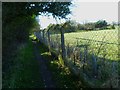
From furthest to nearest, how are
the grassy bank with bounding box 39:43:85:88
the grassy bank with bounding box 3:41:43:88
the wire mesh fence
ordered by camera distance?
the grassy bank with bounding box 3:41:43:88
the grassy bank with bounding box 39:43:85:88
the wire mesh fence

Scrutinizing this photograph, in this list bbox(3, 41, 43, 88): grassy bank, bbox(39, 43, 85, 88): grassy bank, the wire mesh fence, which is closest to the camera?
the wire mesh fence

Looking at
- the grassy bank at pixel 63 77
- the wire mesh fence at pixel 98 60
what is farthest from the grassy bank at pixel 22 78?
the wire mesh fence at pixel 98 60

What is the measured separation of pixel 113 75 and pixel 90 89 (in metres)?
1.06

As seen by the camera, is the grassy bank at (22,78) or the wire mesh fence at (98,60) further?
the grassy bank at (22,78)

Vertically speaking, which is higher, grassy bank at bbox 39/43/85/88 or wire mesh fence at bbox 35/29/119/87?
wire mesh fence at bbox 35/29/119/87

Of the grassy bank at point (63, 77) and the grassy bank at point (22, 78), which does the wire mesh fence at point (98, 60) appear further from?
the grassy bank at point (22, 78)

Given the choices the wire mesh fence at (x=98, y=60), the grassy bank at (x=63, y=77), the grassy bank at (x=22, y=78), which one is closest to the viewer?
the wire mesh fence at (x=98, y=60)

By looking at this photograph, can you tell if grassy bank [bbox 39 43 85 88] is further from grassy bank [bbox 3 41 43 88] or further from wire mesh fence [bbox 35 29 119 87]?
grassy bank [bbox 3 41 43 88]

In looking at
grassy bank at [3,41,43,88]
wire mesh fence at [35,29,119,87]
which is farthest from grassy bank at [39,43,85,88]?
grassy bank at [3,41,43,88]

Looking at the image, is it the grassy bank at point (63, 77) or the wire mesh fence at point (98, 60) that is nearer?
the wire mesh fence at point (98, 60)

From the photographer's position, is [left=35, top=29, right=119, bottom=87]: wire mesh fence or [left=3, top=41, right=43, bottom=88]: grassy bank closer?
[left=35, top=29, right=119, bottom=87]: wire mesh fence

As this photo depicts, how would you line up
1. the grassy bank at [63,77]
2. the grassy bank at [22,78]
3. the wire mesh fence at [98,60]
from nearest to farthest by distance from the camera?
the wire mesh fence at [98,60] → the grassy bank at [63,77] → the grassy bank at [22,78]

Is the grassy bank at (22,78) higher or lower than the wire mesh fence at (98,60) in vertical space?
lower

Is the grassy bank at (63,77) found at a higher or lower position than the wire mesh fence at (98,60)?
lower
